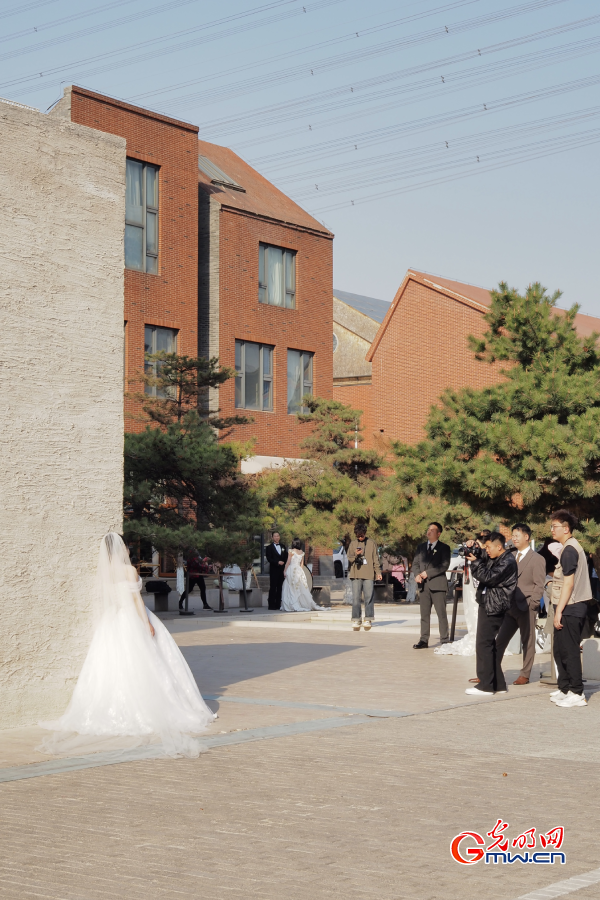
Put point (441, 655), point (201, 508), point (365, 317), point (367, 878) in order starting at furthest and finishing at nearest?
1. point (365, 317)
2. point (201, 508)
3. point (441, 655)
4. point (367, 878)

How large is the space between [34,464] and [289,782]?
13.6 ft

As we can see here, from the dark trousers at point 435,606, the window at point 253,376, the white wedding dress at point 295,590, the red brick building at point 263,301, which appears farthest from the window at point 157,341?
Result: the dark trousers at point 435,606

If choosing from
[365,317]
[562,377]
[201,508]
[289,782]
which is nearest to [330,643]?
[562,377]

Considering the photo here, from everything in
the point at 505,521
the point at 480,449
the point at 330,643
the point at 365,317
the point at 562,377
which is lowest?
the point at 330,643

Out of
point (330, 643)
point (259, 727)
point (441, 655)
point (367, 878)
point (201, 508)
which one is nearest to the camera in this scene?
point (367, 878)

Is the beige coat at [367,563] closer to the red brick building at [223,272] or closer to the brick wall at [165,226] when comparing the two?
the red brick building at [223,272]

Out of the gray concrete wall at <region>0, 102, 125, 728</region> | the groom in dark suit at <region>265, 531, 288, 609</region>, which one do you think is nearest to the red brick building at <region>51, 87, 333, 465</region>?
the groom in dark suit at <region>265, 531, 288, 609</region>

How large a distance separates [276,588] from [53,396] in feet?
62.6

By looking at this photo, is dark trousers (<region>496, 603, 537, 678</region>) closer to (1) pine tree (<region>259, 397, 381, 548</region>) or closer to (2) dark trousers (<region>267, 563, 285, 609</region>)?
(2) dark trousers (<region>267, 563, 285, 609</region>)

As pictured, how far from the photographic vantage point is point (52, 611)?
9.99 meters

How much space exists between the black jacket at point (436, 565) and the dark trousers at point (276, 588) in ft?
39.2

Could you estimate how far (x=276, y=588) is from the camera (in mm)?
28828

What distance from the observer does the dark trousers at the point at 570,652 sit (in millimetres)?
11172

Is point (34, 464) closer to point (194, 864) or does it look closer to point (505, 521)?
point (194, 864)
